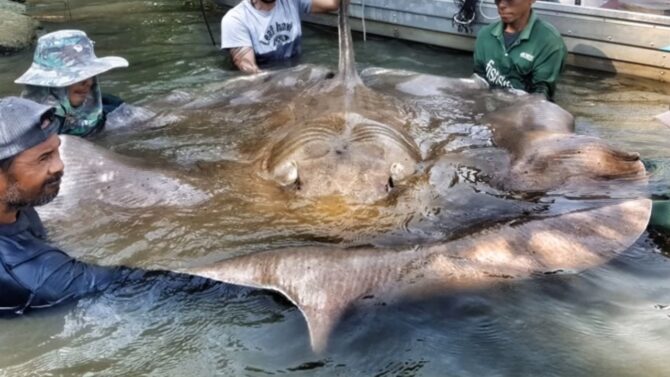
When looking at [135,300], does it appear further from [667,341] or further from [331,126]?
[667,341]

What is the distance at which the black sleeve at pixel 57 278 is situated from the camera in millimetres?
3469

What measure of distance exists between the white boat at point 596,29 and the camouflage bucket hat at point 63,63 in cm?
420

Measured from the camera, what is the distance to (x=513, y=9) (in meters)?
6.24

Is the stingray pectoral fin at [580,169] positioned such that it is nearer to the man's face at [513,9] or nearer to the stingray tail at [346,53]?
the stingray tail at [346,53]

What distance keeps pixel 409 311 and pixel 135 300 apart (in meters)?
1.43

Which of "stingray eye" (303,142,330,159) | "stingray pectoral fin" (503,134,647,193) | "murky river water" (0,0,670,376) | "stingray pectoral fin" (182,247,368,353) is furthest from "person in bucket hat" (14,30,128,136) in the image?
"stingray pectoral fin" (503,134,647,193)

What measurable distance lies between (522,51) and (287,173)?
3.11m

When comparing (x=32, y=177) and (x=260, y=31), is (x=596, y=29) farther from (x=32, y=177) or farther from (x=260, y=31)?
(x=32, y=177)

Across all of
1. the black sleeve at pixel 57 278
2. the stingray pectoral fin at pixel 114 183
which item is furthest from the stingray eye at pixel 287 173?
the black sleeve at pixel 57 278

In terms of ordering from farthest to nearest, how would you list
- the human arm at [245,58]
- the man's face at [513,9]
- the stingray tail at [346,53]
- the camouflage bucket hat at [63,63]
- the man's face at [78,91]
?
the human arm at [245,58]
the man's face at [513,9]
the stingray tail at [346,53]
the man's face at [78,91]
the camouflage bucket hat at [63,63]

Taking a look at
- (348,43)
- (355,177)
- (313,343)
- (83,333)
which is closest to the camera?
(313,343)

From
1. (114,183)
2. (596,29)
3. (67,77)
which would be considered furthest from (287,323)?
(596,29)

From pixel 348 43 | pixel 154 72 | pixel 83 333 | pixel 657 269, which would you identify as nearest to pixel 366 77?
pixel 348 43

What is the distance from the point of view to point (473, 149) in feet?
16.6
